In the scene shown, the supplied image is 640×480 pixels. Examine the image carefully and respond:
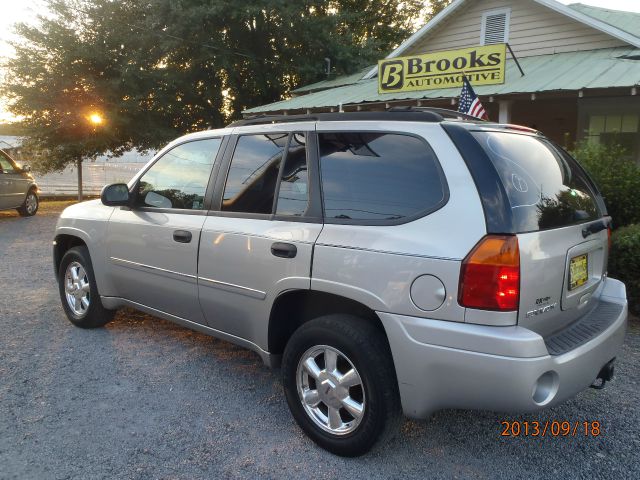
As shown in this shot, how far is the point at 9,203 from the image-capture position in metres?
13.0

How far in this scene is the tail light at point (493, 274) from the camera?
2191mm

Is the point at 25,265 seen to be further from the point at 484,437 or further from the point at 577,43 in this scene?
the point at 577,43

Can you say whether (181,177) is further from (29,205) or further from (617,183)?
(29,205)

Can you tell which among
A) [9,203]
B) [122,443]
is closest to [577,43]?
[122,443]

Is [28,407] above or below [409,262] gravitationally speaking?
below

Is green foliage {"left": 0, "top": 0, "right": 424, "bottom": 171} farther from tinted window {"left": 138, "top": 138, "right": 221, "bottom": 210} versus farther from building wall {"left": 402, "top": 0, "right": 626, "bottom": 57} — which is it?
tinted window {"left": 138, "top": 138, "right": 221, "bottom": 210}

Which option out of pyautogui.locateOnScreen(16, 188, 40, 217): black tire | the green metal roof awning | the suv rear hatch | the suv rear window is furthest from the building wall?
pyautogui.locateOnScreen(16, 188, 40, 217): black tire

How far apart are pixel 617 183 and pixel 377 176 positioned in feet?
15.4

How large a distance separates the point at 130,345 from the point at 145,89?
15273mm

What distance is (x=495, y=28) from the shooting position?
41.1ft

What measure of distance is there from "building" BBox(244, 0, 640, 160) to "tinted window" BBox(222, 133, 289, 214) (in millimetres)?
7243

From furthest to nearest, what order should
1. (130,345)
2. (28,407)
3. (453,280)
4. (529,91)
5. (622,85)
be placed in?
(529,91), (622,85), (130,345), (28,407), (453,280)

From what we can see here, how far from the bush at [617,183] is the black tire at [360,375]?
465 centimetres

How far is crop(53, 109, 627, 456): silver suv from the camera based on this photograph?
7.29 feet
